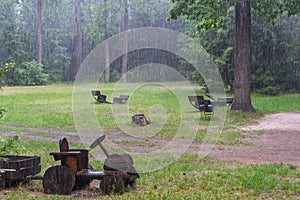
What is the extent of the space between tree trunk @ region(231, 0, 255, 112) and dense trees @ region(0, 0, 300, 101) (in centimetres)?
69

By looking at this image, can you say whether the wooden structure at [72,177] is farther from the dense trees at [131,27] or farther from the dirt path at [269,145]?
the dense trees at [131,27]

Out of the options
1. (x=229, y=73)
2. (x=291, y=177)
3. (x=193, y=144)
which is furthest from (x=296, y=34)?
(x=291, y=177)

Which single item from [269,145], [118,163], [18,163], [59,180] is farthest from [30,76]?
[118,163]

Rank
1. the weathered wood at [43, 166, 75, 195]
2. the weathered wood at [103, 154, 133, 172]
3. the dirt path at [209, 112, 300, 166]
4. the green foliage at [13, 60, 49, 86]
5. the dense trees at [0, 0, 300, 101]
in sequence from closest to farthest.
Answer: the weathered wood at [43, 166, 75, 195] < the weathered wood at [103, 154, 133, 172] < the dirt path at [209, 112, 300, 166] < the dense trees at [0, 0, 300, 101] < the green foliage at [13, 60, 49, 86]

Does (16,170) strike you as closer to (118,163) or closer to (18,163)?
(18,163)

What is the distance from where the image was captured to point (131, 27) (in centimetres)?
6141

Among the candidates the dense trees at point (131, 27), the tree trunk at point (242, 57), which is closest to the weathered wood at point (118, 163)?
the dense trees at point (131, 27)

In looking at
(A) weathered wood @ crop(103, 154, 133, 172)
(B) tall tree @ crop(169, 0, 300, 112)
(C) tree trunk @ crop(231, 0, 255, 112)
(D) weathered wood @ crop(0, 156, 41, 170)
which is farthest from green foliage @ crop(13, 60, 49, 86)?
(A) weathered wood @ crop(103, 154, 133, 172)

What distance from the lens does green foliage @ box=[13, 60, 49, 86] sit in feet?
164

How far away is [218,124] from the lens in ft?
50.7

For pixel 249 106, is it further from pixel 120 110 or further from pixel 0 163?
pixel 0 163

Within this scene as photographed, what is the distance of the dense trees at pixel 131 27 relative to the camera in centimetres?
3078

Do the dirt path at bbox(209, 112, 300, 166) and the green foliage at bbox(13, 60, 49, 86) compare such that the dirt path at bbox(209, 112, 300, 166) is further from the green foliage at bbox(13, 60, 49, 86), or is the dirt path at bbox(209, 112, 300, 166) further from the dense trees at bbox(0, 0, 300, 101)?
the green foliage at bbox(13, 60, 49, 86)

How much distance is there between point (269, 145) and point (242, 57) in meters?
8.14
